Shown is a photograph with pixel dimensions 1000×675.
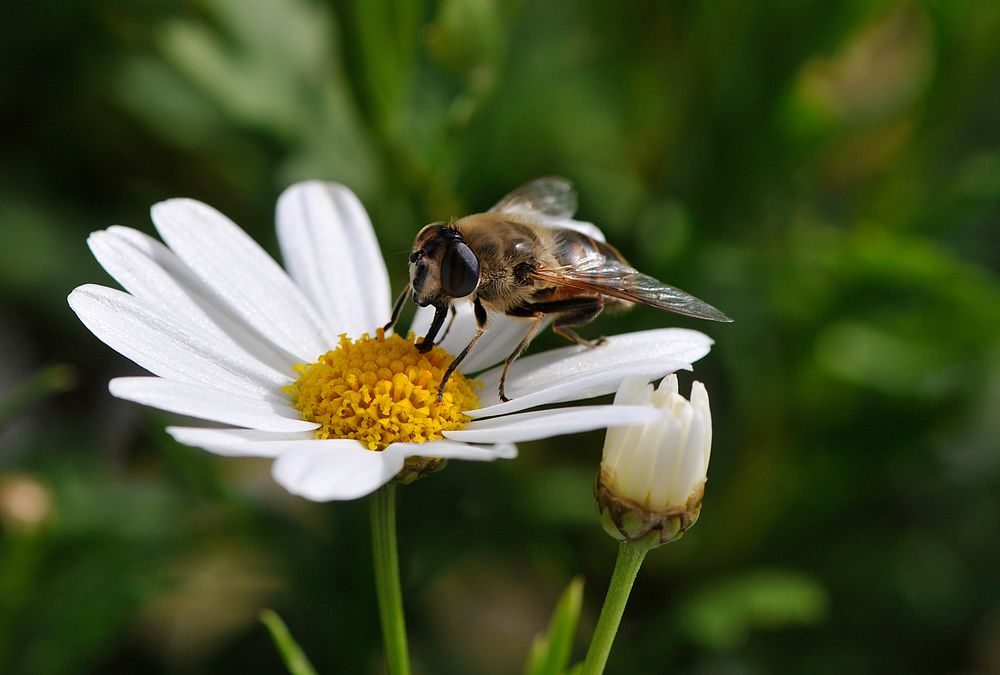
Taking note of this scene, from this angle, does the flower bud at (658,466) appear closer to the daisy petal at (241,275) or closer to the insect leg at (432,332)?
the insect leg at (432,332)

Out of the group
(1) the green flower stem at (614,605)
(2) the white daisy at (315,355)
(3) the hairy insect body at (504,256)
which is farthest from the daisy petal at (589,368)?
(1) the green flower stem at (614,605)

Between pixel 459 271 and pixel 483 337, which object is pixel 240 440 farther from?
pixel 483 337

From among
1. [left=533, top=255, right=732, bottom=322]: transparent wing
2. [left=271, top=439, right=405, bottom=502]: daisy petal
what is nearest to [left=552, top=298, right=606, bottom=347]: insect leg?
[left=533, top=255, right=732, bottom=322]: transparent wing

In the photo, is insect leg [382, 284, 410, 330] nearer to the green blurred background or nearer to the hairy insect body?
the hairy insect body

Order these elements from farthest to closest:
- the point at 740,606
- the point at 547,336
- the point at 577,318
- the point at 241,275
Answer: the point at 547,336
the point at 740,606
the point at 577,318
the point at 241,275

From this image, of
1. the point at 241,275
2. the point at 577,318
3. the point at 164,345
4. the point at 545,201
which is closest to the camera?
the point at 164,345

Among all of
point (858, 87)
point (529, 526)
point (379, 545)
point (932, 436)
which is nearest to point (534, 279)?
point (379, 545)

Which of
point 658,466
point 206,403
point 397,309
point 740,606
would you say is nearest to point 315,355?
point 397,309
